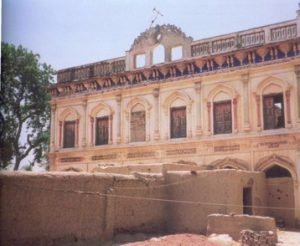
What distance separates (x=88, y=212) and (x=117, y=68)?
10.9 m

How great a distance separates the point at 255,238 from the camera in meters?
10.2

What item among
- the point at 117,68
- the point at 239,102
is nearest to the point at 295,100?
the point at 239,102

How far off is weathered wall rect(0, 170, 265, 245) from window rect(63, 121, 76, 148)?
861 cm

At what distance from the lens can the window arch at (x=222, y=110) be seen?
16656 mm

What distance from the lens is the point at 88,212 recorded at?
9.95 meters

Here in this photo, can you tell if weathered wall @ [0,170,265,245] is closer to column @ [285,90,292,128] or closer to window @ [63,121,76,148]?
column @ [285,90,292,128]

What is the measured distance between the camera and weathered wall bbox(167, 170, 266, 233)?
39.8ft

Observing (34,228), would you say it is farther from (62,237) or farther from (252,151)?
(252,151)

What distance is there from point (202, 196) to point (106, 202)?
3.08 meters

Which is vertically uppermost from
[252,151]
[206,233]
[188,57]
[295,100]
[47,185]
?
[188,57]

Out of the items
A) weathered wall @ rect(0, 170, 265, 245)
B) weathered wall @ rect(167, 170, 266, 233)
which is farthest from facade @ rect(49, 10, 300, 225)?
weathered wall @ rect(167, 170, 266, 233)

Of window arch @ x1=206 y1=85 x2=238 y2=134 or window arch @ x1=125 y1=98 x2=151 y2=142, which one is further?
window arch @ x1=125 y1=98 x2=151 y2=142

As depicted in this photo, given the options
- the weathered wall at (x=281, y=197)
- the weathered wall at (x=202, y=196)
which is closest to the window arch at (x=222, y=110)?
the weathered wall at (x=281, y=197)

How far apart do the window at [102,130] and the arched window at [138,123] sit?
54.7 inches
